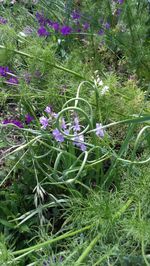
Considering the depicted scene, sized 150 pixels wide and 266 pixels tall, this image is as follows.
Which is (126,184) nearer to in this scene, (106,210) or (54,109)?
(106,210)

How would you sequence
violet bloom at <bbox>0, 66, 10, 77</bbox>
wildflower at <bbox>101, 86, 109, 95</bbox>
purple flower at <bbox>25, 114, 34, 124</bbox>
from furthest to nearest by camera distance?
violet bloom at <bbox>0, 66, 10, 77</bbox>
purple flower at <bbox>25, 114, 34, 124</bbox>
wildflower at <bbox>101, 86, 109, 95</bbox>

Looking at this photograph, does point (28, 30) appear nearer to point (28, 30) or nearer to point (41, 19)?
point (28, 30)

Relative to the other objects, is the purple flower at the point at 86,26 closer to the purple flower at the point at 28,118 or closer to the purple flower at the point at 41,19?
the purple flower at the point at 41,19

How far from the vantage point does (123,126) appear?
175 cm

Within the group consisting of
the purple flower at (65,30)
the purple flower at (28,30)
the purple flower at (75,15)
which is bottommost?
the purple flower at (65,30)

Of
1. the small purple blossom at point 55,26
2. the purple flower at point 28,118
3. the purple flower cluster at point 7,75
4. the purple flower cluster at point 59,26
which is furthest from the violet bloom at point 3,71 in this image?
the small purple blossom at point 55,26

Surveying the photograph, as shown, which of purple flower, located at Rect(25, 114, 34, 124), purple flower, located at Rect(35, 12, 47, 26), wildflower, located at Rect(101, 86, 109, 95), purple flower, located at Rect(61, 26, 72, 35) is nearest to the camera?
wildflower, located at Rect(101, 86, 109, 95)

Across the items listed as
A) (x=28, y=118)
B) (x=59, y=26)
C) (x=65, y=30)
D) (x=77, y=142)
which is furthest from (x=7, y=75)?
(x=77, y=142)

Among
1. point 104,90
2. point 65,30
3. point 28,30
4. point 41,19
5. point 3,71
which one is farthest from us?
point 41,19

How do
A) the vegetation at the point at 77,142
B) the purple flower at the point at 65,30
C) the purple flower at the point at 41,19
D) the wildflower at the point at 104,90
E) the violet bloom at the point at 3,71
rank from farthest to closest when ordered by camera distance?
1. the purple flower at the point at 41,19
2. the purple flower at the point at 65,30
3. the violet bloom at the point at 3,71
4. the wildflower at the point at 104,90
5. the vegetation at the point at 77,142

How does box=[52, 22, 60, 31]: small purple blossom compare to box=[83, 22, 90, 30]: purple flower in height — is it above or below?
above

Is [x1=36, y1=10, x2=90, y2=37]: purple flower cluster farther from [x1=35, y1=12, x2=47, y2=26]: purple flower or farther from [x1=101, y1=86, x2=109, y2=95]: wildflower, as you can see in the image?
[x1=101, y1=86, x2=109, y2=95]: wildflower

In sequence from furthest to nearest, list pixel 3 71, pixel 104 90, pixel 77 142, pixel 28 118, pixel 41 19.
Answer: pixel 41 19 < pixel 3 71 < pixel 28 118 < pixel 104 90 < pixel 77 142

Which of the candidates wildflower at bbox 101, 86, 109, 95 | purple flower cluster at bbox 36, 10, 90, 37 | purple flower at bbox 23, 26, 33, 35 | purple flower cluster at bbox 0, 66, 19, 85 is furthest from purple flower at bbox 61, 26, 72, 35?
wildflower at bbox 101, 86, 109, 95
